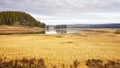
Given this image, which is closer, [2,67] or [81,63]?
[2,67]

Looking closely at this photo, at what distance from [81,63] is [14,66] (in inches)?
283

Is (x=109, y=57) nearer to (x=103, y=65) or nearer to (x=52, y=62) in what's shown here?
(x=103, y=65)

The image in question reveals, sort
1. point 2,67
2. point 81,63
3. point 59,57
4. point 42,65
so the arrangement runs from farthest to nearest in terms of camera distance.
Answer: point 59,57
point 81,63
point 42,65
point 2,67

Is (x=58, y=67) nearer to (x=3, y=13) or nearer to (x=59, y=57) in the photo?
(x=59, y=57)

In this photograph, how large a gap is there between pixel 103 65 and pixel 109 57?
4903mm

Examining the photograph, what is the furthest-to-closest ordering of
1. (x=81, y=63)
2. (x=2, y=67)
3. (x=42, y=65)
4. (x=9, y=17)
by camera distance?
(x=9, y=17) → (x=81, y=63) → (x=42, y=65) → (x=2, y=67)

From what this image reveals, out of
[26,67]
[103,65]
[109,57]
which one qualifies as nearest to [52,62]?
[26,67]

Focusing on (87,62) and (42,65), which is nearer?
(42,65)

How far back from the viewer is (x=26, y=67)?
64.6 feet

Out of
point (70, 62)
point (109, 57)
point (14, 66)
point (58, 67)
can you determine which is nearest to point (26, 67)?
point (14, 66)

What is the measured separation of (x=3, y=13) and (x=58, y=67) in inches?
6708

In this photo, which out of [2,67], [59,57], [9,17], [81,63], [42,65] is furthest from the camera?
[9,17]

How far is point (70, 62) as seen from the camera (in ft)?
75.1

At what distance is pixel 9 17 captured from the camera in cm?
17912
